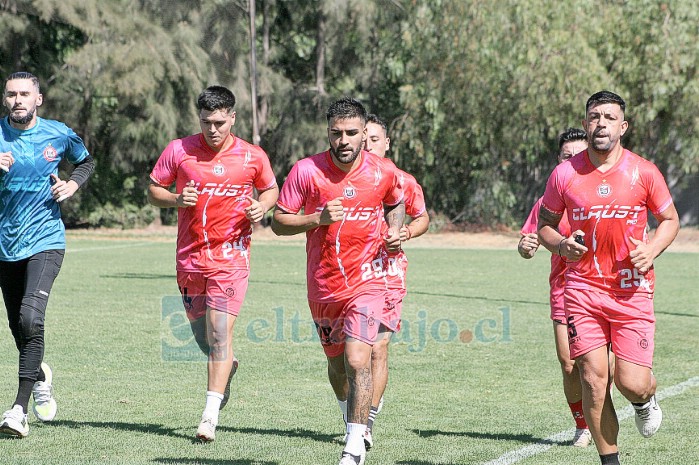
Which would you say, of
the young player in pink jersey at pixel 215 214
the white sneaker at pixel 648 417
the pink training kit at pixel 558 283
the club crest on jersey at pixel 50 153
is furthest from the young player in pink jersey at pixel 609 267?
the club crest on jersey at pixel 50 153

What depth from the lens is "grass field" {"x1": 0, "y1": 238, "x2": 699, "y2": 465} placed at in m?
6.83

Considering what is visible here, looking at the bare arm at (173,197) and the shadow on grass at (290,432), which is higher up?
the bare arm at (173,197)

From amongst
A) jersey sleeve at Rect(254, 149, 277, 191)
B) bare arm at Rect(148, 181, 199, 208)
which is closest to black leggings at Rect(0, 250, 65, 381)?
bare arm at Rect(148, 181, 199, 208)

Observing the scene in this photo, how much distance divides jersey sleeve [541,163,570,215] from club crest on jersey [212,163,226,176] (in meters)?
2.38

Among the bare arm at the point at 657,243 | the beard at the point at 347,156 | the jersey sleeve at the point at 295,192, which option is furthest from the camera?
the jersey sleeve at the point at 295,192

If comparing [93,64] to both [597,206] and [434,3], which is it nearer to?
[434,3]

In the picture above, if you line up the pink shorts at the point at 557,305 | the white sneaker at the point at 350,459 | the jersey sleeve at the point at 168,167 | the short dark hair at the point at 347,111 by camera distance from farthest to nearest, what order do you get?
the jersey sleeve at the point at 168,167, the pink shorts at the point at 557,305, the short dark hair at the point at 347,111, the white sneaker at the point at 350,459

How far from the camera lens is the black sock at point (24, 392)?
7180mm

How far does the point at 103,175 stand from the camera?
124ft

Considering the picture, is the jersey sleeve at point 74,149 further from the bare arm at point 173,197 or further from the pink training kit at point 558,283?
the pink training kit at point 558,283

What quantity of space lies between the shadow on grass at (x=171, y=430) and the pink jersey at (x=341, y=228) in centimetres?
110

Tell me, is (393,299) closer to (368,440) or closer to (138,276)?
(368,440)

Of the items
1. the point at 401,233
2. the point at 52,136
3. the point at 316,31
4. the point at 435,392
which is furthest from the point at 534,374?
the point at 316,31

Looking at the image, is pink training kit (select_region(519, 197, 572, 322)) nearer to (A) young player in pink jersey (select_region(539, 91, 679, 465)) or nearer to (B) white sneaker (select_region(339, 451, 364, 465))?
(A) young player in pink jersey (select_region(539, 91, 679, 465))
